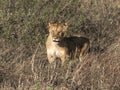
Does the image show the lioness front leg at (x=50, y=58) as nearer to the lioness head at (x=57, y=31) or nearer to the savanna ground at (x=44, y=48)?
the savanna ground at (x=44, y=48)

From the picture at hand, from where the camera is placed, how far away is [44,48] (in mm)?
10062

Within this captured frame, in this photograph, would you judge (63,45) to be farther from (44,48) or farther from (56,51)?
(44,48)

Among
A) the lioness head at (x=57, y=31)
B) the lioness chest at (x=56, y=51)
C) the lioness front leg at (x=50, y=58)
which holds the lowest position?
the lioness front leg at (x=50, y=58)

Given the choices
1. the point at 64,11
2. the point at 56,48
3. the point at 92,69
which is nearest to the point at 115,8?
the point at 64,11

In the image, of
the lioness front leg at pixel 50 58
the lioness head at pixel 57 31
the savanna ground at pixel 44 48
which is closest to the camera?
the savanna ground at pixel 44 48

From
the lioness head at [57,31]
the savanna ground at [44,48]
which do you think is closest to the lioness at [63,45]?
the lioness head at [57,31]

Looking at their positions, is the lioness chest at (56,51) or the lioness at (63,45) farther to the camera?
the lioness chest at (56,51)

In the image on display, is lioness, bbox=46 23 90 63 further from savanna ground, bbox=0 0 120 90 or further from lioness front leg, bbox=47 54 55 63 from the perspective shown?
savanna ground, bbox=0 0 120 90

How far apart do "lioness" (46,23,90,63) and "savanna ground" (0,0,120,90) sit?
0.20 metres

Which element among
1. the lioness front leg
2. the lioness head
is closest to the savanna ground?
the lioness front leg

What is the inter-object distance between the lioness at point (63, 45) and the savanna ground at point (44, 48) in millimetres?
202

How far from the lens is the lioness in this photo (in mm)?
9289

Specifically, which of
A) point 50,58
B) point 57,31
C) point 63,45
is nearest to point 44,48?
point 63,45

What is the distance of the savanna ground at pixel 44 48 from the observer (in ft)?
26.3
